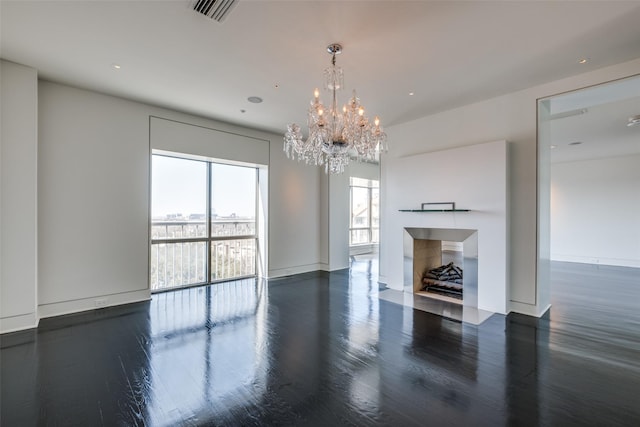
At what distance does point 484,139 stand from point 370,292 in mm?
3158

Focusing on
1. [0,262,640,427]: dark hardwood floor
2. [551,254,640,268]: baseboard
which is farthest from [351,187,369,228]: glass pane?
[551,254,640,268]: baseboard

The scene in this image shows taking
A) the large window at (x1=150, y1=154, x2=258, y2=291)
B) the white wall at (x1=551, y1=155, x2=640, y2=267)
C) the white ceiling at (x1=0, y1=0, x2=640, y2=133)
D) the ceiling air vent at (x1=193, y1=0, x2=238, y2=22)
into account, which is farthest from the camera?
the white wall at (x1=551, y1=155, x2=640, y2=267)

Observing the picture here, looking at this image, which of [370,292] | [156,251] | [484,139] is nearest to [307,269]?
[370,292]

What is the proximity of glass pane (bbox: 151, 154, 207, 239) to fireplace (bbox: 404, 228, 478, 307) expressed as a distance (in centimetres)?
403

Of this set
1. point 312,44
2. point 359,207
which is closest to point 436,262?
point 312,44

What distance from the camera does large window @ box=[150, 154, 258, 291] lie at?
17.1ft

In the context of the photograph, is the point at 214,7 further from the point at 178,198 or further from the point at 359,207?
the point at 359,207

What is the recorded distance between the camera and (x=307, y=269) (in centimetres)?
694

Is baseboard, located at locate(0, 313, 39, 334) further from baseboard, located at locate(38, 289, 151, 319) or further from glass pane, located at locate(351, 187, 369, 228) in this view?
glass pane, located at locate(351, 187, 369, 228)

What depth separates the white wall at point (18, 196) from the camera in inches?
130

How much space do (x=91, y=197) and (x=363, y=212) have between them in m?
7.85

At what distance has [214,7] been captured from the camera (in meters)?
2.41

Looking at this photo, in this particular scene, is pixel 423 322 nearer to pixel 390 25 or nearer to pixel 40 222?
pixel 390 25

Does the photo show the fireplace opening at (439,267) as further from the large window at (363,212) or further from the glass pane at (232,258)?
the large window at (363,212)
